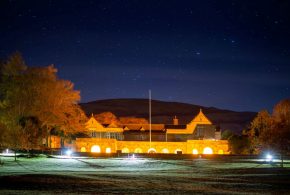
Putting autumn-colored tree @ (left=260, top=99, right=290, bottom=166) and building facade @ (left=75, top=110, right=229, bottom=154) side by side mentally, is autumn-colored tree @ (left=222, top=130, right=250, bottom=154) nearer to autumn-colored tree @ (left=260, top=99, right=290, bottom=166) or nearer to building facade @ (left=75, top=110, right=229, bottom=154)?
building facade @ (left=75, top=110, right=229, bottom=154)

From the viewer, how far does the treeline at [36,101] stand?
234 ft

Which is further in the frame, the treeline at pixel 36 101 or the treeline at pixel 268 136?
the treeline at pixel 36 101

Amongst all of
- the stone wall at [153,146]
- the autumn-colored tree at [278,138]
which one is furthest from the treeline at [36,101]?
the autumn-colored tree at [278,138]

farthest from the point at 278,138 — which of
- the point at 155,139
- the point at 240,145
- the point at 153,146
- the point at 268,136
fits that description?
the point at 155,139

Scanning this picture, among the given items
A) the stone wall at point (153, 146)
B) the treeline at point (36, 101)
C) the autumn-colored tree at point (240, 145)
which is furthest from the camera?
the stone wall at point (153, 146)

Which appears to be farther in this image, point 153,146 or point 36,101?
point 153,146

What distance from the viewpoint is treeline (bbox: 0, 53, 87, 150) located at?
71312 mm

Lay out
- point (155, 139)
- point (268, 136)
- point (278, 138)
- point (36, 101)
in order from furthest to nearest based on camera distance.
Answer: point (155, 139) → point (36, 101) → point (268, 136) → point (278, 138)

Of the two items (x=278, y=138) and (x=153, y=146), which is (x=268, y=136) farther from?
(x=153, y=146)

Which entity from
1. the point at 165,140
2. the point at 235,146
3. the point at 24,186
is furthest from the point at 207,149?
the point at 24,186

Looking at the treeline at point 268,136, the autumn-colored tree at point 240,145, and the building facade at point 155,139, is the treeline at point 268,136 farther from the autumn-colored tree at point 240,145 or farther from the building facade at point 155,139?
the building facade at point 155,139

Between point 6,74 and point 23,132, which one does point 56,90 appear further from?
point 23,132

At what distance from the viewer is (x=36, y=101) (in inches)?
3078

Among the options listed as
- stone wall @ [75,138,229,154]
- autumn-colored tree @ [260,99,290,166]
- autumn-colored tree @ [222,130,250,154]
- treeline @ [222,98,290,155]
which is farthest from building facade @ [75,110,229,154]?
autumn-colored tree @ [260,99,290,166]
